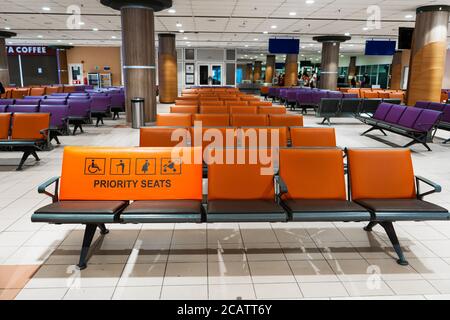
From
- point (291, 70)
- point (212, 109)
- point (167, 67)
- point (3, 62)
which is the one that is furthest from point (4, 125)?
point (291, 70)

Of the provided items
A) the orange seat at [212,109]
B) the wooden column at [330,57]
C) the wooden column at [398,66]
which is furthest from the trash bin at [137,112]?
the wooden column at [398,66]

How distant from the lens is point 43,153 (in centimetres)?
710

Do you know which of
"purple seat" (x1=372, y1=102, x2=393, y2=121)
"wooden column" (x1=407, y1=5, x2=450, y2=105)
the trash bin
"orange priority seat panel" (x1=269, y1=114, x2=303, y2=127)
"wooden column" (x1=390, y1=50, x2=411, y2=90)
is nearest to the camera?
"orange priority seat panel" (x1=269, y1=114, x2=303, y2=127)

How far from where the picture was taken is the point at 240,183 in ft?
10.8

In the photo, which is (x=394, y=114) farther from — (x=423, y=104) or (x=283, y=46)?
(x=283, y=46)

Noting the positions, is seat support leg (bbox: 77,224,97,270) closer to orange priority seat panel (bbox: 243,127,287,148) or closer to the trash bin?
A: orange priority seat panel (bbox: 243,127,287,148)

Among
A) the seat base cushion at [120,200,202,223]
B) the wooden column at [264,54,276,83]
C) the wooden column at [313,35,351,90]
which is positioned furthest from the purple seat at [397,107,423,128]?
the wooden column at [264,54,276,83]

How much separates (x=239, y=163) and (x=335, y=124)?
30.5 ft

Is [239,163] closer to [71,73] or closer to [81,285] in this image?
[81,285]

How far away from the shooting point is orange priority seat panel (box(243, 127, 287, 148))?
475 centimetres

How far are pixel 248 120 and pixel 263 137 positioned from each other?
1266 mm

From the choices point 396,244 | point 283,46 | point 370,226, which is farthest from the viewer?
point 283,46

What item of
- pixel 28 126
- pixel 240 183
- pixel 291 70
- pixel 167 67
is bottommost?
pixel 240 183

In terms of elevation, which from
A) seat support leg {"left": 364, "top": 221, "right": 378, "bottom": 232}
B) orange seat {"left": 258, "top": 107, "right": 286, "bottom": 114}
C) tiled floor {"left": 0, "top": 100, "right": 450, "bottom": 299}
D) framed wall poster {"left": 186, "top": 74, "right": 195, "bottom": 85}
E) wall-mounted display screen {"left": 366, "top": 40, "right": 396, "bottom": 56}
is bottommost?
tiled floor {"left": 0, "top": 100, "right": 450, "bottom": 299}
